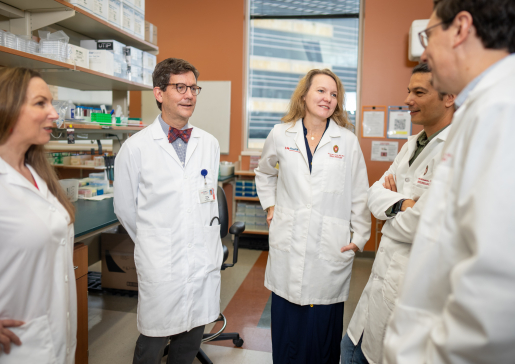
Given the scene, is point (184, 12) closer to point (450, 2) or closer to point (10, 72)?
point (10, 72)

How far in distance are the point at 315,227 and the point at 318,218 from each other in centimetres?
5

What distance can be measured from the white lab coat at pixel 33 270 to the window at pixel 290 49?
147 inches

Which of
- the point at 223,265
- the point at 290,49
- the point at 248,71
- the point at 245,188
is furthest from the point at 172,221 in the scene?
the point at 290,49

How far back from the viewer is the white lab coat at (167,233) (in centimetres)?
166

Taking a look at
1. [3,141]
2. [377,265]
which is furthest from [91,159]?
[377,265]

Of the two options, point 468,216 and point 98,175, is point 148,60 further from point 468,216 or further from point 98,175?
point 468,216

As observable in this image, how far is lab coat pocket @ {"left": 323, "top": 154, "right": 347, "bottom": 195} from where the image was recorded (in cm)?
178

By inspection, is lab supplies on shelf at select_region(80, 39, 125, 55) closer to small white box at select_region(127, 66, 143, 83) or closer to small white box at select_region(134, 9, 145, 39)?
small white box at select_region(127, 66, 143, 83)

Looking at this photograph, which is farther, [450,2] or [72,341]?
[72,341]

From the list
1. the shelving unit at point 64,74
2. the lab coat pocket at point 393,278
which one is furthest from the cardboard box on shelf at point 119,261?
the lab coat pocket at point 393,278

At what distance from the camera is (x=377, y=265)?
1.48m

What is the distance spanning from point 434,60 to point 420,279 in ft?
1.55

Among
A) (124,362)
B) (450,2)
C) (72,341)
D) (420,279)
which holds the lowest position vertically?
(124,362)

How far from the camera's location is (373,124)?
420cm
